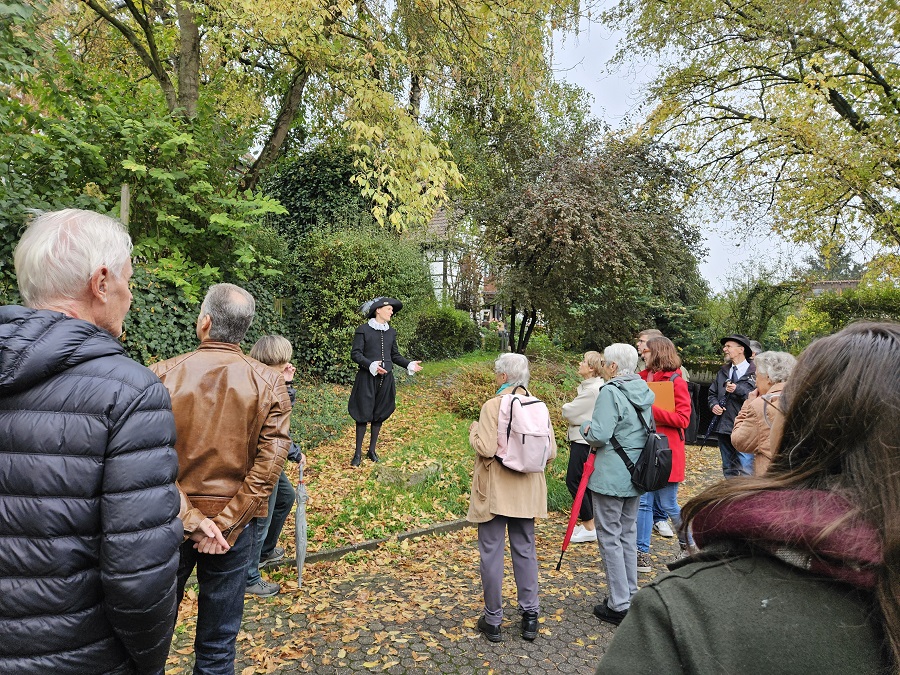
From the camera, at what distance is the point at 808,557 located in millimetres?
863

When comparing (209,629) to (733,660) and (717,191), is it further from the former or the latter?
(717,191)

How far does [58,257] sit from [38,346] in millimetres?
346

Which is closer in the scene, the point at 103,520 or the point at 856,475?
the point at 856,475

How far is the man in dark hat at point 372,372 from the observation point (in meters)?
7.26

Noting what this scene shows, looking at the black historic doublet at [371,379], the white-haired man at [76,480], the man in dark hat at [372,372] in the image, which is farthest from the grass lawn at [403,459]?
the white-haired man at [76,480]

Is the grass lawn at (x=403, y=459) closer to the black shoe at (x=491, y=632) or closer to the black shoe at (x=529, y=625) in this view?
the black shoe at (x=491, y=632)

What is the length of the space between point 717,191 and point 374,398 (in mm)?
10719

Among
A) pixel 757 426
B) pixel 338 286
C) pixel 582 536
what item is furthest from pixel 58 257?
pixel 338 286

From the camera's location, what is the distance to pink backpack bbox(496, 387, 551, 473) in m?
3.64

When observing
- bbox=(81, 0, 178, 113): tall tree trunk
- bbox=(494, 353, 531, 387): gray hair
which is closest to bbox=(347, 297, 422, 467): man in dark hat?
bbox=(494, 353, 531, 387): gray hair

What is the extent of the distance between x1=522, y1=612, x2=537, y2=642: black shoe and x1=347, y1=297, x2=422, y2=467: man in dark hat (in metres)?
3.83

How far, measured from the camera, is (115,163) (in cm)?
710

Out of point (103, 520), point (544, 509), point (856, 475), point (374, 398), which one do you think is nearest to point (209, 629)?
point (103, 520)

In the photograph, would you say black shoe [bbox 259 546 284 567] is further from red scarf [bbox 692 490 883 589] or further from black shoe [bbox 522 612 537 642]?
red scarf [bbox 692 490 883 589]
